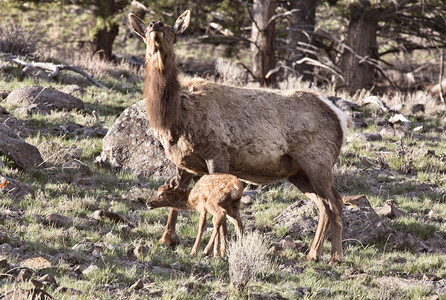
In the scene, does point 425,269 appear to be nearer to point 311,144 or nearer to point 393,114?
point 311,144

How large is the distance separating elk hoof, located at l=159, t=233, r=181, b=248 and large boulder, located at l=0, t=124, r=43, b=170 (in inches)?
117

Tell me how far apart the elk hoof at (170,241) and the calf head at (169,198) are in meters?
0.38

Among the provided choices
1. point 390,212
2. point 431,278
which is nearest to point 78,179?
point 390,212

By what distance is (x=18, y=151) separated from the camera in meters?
8.95

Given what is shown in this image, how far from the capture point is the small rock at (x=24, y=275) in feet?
17.3

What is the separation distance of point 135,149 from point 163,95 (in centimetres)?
321

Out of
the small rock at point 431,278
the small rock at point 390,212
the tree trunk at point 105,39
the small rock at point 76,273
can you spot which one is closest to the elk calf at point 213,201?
the small rock at point 76,273

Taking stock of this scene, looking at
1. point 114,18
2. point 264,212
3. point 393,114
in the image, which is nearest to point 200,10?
point 114,18

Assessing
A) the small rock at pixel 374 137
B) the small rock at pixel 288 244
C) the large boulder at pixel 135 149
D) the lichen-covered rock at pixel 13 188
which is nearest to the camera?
the small rock at pixel 288 244

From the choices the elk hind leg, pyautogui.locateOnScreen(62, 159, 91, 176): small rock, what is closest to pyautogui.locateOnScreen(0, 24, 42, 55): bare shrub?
pyautogui.locateOnScreen(62, 159, 91, 176): small rock

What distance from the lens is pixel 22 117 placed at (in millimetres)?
11211

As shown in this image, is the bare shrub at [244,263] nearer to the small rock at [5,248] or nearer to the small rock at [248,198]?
the small rock at [5,248]

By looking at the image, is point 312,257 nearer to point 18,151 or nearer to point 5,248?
point 5,248

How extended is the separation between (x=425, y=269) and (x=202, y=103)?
3434 millimetres
